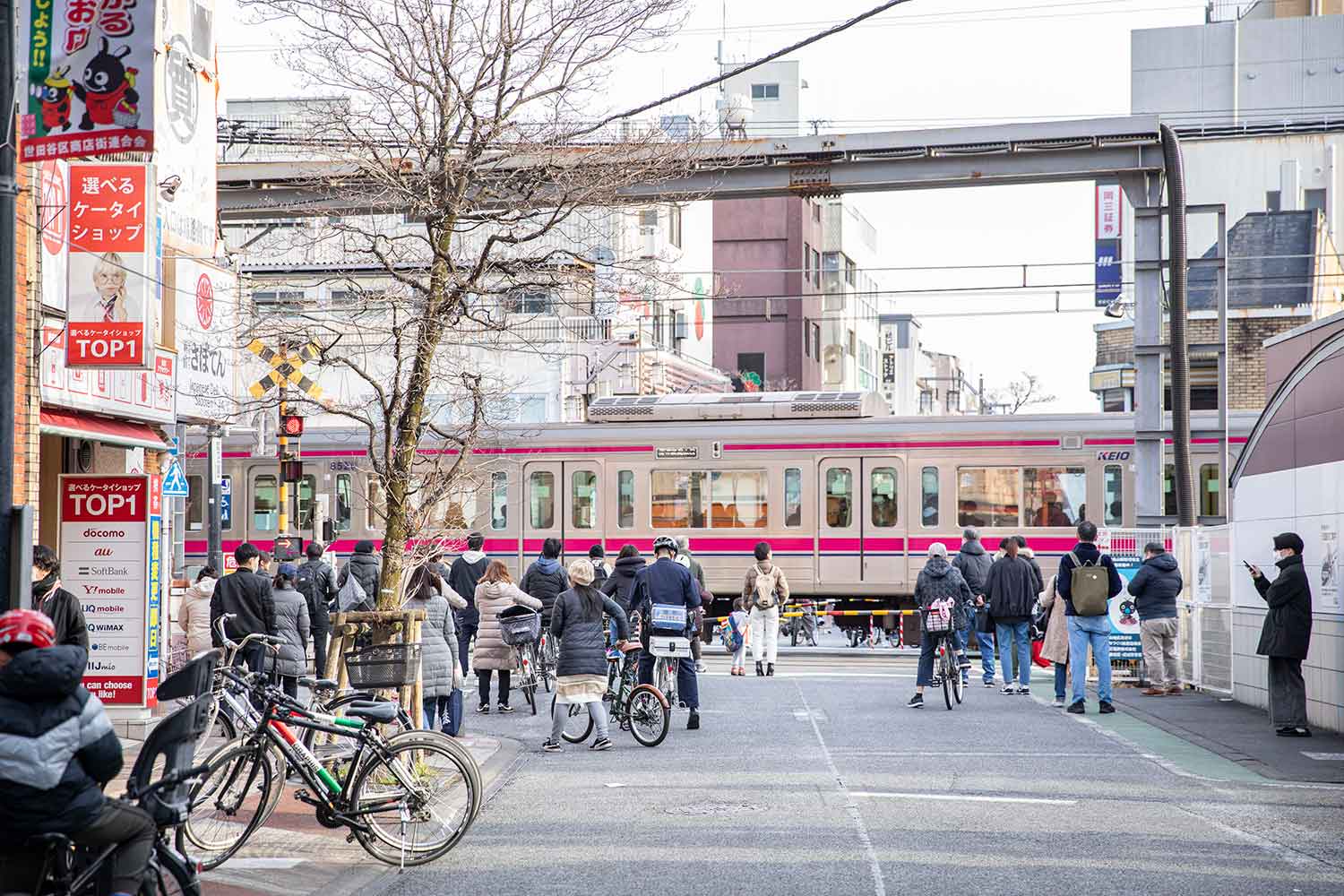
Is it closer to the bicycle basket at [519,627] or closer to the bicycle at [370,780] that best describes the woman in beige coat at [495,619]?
the bicycle basket at [519,627]

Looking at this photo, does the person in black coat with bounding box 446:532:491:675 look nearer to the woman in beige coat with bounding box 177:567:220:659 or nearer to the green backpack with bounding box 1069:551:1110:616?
the woman in beige coat with bounding box 177:567:220:659

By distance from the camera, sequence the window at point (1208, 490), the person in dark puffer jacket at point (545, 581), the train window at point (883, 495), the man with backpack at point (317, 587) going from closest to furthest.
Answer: the person in dark puffer jacket at point (545, 581) < the man with backpack at point (317, 587) < the window at point (1208, 490) < the train window at point (883, 495)

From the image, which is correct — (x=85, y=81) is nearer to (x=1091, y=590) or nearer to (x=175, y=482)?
(x=175, y=482)

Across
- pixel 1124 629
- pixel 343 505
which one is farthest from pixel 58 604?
pixel 343 505

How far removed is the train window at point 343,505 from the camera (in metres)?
28.6

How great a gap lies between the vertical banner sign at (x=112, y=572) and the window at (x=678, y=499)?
13.3m

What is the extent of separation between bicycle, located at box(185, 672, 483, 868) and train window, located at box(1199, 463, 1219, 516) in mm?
19200

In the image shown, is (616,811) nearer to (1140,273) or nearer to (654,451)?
(1140,273)

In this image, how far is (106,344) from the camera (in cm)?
1313

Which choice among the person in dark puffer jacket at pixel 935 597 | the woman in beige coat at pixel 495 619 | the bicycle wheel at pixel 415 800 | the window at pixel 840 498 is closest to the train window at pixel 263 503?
the window at pixel 840 498

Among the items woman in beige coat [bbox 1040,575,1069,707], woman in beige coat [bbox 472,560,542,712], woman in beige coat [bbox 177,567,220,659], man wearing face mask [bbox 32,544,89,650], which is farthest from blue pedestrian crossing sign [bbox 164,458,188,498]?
woman in beige coat [bbox 1040,575,1069,707]

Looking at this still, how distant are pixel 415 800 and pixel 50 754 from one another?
3408 millimetres

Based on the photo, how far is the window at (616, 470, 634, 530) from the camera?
27.5 m

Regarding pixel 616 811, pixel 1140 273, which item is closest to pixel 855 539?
pixel 1140 273
